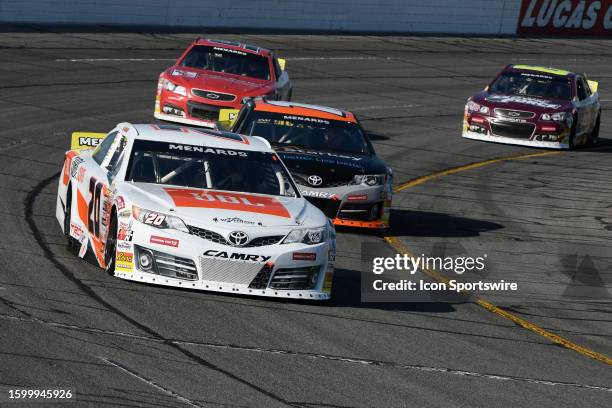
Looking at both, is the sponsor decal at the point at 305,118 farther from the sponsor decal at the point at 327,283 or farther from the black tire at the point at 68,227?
the sponsor decal at the point at 327,283

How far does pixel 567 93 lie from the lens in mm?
25781

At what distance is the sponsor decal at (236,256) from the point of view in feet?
33.1

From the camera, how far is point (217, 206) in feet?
34.8

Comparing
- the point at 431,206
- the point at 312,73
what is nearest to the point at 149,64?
the point at 312,73

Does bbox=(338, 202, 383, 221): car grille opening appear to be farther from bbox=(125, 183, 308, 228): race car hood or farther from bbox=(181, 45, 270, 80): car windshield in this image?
bbox=(181, 45, 270, 80): car windshield

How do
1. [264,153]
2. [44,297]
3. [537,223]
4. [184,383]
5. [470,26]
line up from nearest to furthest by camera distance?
1. [184,383]
2. [44,297]
3. [264,153]
4. [537,223]
5. [470,26]

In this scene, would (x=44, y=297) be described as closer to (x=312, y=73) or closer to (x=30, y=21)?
(x=312, y=73)

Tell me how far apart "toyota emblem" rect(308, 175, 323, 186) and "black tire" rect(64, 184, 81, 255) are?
3.16 metres

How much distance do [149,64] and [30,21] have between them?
499 centimetres

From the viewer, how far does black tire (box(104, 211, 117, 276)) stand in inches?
412

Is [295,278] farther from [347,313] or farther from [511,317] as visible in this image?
[511,317]

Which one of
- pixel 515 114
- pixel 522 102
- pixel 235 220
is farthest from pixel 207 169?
pixel 522 102

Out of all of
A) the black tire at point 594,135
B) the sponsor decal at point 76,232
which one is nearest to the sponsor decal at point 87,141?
the sponsor decal at point 76,232

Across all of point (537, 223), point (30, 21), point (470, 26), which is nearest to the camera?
point (537, 223)
